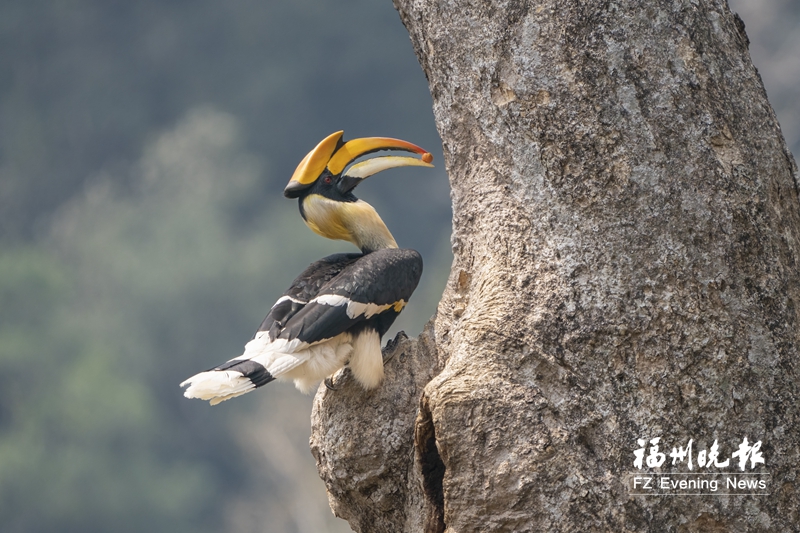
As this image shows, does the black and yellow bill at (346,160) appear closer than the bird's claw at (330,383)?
No

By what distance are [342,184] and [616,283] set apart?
141cm

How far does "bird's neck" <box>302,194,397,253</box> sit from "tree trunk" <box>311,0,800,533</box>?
2.47ft

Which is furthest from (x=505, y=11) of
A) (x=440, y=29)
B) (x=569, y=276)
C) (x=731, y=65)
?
(x=569, y=276)

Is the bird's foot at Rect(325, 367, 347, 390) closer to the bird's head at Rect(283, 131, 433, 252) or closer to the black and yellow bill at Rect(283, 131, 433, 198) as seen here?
the bird's head at Rect(283, 131, 433, 252)

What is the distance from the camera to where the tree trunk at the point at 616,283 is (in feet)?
7.23

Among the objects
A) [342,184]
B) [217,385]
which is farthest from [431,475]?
[342,184]

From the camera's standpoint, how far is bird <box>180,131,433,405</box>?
2.69 m

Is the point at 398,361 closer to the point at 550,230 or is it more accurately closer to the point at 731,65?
the point at 550,230
